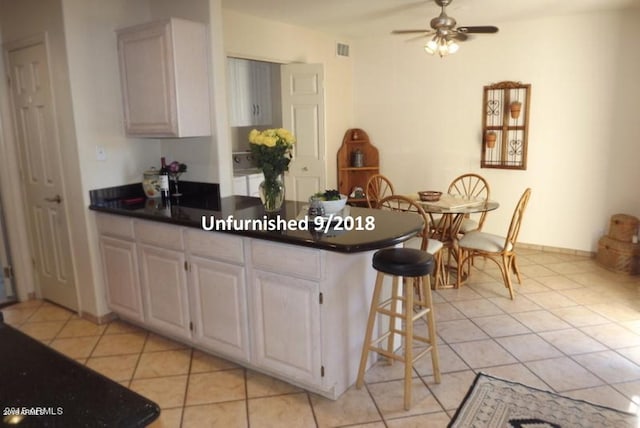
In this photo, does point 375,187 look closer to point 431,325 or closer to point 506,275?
point 506,275

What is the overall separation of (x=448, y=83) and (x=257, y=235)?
3.74m

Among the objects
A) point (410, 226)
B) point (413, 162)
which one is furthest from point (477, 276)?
point (410, 226)

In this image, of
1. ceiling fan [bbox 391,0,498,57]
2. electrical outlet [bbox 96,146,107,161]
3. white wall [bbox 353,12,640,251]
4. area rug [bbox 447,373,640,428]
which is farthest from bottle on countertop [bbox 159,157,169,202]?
white wall [bbox 353,12,640,251]

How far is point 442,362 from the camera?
2.70 metres

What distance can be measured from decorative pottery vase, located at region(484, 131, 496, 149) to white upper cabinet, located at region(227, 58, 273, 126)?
2.59 metres

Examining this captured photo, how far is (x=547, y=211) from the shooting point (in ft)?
16.0

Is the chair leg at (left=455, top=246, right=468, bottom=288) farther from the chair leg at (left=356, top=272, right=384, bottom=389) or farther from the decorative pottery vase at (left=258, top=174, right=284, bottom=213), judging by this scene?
the decorative pottery vase at (left=258, top=174, right=284, bottom=213)

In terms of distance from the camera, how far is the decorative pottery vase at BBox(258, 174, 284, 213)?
2.72 m

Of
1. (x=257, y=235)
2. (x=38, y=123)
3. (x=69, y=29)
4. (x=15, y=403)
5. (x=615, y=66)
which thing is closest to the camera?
(x=15, y=403)

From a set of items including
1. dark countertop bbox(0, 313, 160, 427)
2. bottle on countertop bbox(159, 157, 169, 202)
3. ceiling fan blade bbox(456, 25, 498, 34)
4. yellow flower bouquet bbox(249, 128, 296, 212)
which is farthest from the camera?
ceiling fan blade bbox(456, 25, 498, 34)

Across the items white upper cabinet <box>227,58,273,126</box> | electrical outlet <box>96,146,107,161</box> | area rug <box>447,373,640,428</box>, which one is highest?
white upper cabinet <box>227,58,273,126</box>

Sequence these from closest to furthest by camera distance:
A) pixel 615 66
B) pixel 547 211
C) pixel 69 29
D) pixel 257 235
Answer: pixel 257 235 < pixel 69 29 < pixel 615 66 < pixel 547 211

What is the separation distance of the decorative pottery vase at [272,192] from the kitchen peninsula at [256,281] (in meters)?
0.09

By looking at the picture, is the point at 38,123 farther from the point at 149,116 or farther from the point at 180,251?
the point at 180,251
